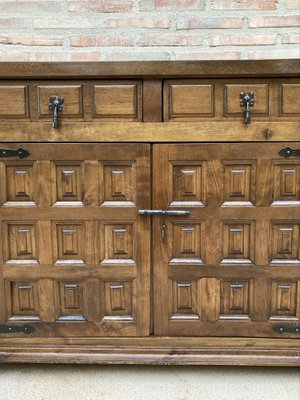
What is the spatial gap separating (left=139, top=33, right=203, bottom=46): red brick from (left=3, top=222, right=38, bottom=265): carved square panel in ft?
→ 3.23

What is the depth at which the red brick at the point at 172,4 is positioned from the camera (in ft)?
6.54

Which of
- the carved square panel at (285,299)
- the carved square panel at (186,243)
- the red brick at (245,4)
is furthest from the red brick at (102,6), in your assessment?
the carved square panel at (285,299)

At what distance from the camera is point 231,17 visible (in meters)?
2.00

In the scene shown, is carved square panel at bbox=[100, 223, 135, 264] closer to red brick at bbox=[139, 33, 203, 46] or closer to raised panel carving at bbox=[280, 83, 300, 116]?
raised panel carving at bbox=[280, 83, 300, 116]

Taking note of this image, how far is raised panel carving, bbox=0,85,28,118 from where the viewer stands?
1.47 m

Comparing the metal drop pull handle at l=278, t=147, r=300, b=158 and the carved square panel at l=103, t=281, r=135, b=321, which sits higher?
the metal drop pull handle at l=278, t=147, r=300, b=158

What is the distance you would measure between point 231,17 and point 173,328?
132 centimetres

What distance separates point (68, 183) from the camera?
60.0 inches

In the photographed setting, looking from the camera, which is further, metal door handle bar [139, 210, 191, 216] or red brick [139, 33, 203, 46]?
red brick [139, 33, 203, 46]

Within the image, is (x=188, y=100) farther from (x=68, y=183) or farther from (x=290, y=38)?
(x=290, y=38)

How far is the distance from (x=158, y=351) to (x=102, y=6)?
143 cm

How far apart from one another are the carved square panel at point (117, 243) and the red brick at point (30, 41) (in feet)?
3.15

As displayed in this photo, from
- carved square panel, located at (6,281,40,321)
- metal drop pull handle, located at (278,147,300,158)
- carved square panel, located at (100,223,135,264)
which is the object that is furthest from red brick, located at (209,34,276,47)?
carved square panel, located at (6,281,40,321)

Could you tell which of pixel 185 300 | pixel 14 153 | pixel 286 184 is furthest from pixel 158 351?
Answer: pixel 14 153
